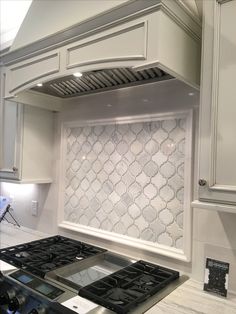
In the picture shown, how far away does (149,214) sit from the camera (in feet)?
5.26

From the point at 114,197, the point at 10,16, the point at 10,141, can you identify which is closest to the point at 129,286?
the point at 114,197

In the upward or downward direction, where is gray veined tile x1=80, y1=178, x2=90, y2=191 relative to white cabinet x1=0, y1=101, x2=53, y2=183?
downward

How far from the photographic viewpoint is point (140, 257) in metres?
1.63

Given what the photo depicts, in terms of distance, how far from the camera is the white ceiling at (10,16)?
76.0 inches

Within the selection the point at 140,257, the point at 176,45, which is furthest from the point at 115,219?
the point at 176,45

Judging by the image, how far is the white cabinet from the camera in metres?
1.99

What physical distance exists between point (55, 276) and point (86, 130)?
946 mm

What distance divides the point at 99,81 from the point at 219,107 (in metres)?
0.87

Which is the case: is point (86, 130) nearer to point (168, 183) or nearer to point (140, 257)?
point (168, 183)

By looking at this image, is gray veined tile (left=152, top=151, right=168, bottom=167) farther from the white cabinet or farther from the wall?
the white cabinet

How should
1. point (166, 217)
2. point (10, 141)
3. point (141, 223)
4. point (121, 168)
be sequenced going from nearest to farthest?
point (166, 217), point (141, 223), point (121, 168), point (10, 141)

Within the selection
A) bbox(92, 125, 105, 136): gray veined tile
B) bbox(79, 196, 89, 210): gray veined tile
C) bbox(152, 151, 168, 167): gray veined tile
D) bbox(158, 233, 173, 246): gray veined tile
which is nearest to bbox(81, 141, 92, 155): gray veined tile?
bbox(92, 125, 105, 136): gray veined tile

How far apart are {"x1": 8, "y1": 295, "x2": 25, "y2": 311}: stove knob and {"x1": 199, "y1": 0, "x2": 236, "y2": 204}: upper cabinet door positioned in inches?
36.5

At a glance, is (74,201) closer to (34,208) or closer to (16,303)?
(34,208)
